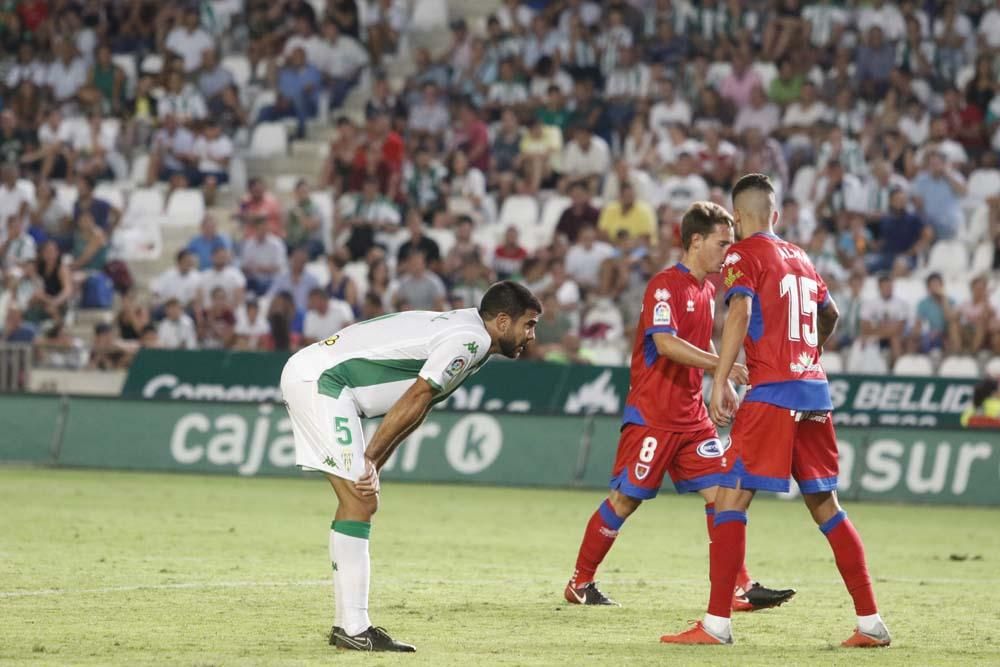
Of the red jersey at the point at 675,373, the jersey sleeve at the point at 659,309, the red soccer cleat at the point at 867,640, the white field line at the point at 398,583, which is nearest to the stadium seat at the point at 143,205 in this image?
the white field line at the point at 398,583

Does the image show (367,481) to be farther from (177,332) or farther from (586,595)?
(177,332)

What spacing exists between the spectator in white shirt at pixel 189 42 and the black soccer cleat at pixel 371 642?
2311 cm

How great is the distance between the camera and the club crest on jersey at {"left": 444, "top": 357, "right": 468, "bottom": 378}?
812 centimetres

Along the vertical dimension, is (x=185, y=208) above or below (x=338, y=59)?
below

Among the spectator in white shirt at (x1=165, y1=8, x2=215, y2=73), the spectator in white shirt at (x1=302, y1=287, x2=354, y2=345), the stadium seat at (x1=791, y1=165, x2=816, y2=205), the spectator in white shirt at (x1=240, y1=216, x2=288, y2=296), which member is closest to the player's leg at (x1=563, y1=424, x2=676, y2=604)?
the spectator in white shirt at (x1=302, y1=287, x2=354, y2=345)

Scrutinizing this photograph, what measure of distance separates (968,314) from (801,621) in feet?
43.1

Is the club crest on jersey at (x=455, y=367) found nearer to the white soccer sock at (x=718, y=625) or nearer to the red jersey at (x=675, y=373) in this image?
the white soccer sock at (x=718, y=625)

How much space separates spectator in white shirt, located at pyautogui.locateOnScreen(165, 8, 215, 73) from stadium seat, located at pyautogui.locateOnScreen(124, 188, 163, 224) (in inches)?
139

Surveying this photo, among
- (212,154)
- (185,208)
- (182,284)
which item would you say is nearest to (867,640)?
(182,284)

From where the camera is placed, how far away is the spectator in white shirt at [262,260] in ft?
83.1

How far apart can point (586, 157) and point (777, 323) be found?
17.7 m

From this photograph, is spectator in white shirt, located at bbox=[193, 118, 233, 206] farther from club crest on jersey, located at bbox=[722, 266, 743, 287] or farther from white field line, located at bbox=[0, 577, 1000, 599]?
club crest on jersey, located at bbox=[722, 266, 743, 287]

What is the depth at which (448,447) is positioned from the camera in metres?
19.9

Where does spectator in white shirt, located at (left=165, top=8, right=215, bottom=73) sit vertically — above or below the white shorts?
→ above
